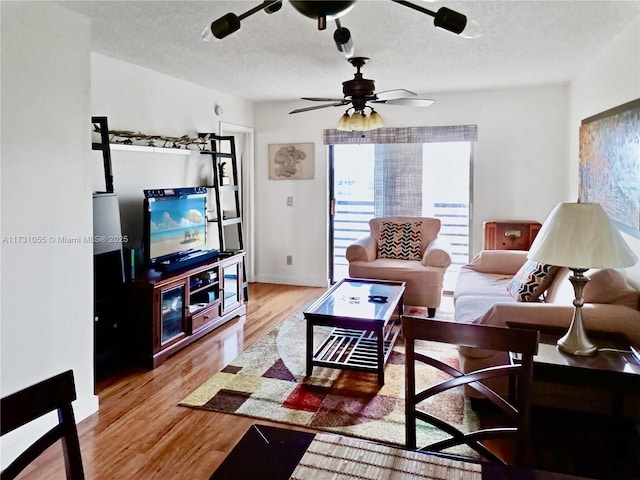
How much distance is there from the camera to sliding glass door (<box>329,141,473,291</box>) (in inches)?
217

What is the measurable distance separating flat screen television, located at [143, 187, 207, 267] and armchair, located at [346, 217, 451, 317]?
1546 mm

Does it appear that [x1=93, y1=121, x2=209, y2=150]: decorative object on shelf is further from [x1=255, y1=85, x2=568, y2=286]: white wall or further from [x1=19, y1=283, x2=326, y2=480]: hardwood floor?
[x1=19, y1=283, x2=326, y2=480]: hardwood floor

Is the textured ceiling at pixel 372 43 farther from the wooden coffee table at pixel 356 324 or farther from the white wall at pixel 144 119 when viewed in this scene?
the wooden coffee table at pixel 356 324

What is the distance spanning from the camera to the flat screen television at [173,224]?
3.68m

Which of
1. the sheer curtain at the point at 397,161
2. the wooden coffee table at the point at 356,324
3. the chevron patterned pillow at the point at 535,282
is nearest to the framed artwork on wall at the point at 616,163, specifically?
the chevron patterned pillow at the point at 535,282

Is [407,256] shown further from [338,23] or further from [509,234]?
[338,23]

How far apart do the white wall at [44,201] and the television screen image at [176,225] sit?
0.97 metres

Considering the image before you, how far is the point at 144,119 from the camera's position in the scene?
4172mm

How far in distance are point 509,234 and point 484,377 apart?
3959 mm

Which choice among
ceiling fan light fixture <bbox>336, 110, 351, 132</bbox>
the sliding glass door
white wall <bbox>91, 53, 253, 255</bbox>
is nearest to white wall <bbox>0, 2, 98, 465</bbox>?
white wall <bbox>91, 53, 253, 255</bbox>

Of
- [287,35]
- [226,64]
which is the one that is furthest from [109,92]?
[287,35]

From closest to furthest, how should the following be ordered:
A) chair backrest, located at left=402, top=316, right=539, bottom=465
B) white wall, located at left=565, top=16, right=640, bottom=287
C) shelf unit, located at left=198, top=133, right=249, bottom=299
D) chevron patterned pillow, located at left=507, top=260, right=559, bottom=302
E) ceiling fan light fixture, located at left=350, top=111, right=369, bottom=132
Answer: chair backrest, located at left=402, top=316, right=539, bottom=465 < white wall, located at left=565, top=16, right=640, bottom=287 < chevron patterned pillow, located at left=507, top=260, right=559, bottom=302 < ceiling fan light fixture, located at left=350, top=111, right=369, bottom=132 < shelf unit, located at left=198, top=133, right=249, bottom=299

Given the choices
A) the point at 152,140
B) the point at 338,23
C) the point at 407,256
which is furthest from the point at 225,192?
the point at 338,23

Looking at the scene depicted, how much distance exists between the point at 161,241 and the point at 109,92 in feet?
4.09
